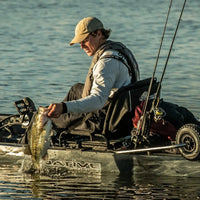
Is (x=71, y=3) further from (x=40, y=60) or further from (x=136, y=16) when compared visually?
(x=40, y=60)

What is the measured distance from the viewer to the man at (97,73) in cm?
787

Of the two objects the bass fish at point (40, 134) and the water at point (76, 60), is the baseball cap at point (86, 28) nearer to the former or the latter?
the bass fish at point (40, 134)

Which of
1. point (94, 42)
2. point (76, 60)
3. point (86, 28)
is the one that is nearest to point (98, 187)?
point (94, 42)

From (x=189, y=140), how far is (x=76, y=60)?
9.76m

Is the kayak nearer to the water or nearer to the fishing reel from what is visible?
the water

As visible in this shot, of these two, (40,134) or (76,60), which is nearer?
(40,134)

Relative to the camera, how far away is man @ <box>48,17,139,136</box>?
7.87 meters

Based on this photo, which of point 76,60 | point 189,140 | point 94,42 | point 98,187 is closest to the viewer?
point 189,140

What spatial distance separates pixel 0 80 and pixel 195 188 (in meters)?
8.02

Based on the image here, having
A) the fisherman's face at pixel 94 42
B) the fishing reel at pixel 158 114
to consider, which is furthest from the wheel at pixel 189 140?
the fisherman's face at pixel 94 42

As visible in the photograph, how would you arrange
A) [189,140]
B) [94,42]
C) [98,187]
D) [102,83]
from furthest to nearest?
[94,42] < [98,187] < [102,83] < [189,140]

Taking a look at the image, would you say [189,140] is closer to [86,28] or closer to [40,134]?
[40,134]

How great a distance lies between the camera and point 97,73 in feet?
26.4

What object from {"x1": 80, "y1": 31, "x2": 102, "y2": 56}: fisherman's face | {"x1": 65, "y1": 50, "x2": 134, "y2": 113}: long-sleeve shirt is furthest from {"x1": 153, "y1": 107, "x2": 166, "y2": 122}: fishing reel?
{"x1": 80, "y1": 31, "x2": 102, "y2": 56}: fisherman's face
